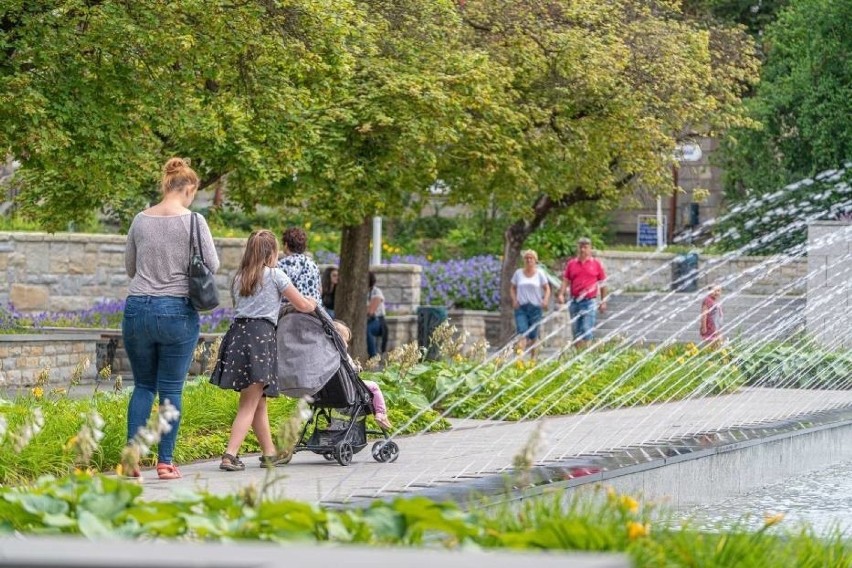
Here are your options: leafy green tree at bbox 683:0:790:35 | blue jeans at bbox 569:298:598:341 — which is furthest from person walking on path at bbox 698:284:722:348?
leafy green tree at bbox 683:0:790:35

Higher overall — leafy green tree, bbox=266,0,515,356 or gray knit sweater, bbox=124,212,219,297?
leafy green tree, bbox=266,0,515,356

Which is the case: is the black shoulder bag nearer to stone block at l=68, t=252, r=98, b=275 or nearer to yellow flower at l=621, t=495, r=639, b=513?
yellow flower at l=621, t=495, r=639, b=513

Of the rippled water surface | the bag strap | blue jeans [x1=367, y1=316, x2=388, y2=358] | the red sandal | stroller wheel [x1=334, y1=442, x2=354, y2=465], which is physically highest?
the bag strap

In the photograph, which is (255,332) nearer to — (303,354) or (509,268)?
(303,354)

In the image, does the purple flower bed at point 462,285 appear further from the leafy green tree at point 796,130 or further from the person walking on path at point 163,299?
the person walking on path at point 163,299

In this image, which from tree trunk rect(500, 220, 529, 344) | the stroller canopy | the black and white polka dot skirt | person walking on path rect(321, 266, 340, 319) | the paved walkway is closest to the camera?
the paved walkway

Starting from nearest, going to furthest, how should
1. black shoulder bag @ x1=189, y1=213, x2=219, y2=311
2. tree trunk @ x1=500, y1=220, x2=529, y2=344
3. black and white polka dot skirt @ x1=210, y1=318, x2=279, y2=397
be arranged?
black shoulder bag @ x1=189, y1=213, x2=219, y2=311 → black and white polka dot skirt @ x1=210, y1=318, x2=279, y2=397 → tree trunk @ x1=500, y1=220, x2=529, y2=344

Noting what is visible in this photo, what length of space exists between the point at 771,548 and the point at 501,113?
52.8 feet

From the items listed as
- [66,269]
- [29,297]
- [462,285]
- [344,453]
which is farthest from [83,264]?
[344,453]

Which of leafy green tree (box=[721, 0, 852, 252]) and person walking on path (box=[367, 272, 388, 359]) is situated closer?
person walking on path (box=[367, 272, 388, 359])

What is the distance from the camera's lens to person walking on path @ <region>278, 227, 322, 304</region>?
10969mm

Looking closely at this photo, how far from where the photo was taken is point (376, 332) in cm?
2581

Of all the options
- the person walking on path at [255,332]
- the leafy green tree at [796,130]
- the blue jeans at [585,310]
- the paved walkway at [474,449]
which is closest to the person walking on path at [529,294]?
the blue jeans at [585,310]

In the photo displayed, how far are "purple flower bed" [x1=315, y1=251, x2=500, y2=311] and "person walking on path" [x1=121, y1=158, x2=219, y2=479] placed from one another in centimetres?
2342
